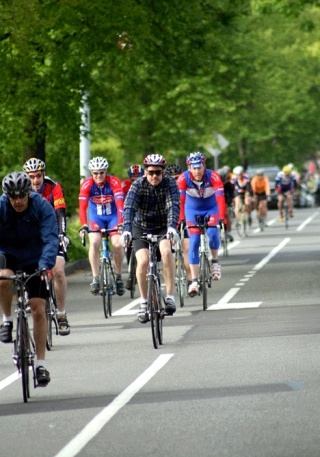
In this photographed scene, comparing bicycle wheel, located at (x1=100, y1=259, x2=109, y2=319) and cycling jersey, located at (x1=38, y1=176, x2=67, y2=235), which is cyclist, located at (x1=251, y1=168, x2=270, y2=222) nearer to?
bicycle wheel, located at (x1=100, y1=259, x2=109, y2=319)

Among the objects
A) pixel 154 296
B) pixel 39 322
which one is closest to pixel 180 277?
pixel 154 296

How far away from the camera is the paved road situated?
9.34 metres

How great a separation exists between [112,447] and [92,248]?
11.3 m

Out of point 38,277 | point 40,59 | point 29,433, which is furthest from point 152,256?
point 40,59

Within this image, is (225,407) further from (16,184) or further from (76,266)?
(76,266)

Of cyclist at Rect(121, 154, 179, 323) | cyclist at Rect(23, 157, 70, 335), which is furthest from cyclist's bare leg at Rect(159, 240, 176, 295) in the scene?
cyclist at Rect(23, 157, 70, 335)

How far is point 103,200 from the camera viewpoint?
20.6 metres

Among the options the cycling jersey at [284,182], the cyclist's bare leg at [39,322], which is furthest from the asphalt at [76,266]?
the cycling jersey at [284,182]

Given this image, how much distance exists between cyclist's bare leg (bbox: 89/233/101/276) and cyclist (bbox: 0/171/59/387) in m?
8.09

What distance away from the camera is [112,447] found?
9.22 m

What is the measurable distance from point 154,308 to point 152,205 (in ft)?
4.06

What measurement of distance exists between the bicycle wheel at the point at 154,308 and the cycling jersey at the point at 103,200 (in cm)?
490

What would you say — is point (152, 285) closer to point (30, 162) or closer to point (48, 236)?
point (30, 162)

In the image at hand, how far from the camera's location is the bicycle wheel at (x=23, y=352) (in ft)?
38.4
